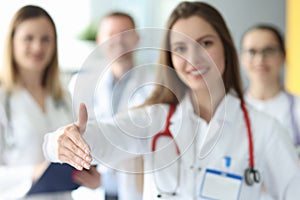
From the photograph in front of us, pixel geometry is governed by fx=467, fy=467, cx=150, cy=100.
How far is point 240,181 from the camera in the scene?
0.67 meters

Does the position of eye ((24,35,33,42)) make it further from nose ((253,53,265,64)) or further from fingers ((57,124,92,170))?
nose ((253,53,265,64))

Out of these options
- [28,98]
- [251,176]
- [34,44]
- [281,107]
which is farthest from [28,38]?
[281,107]

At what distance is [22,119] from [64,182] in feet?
0.56

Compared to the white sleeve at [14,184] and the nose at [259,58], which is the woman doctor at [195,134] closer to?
the white sleeve at [14,184]

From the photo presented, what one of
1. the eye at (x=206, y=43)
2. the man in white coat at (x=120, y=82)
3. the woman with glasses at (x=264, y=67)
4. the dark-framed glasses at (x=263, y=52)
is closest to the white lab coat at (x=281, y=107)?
the woman with glasses at (x=264, y=67)

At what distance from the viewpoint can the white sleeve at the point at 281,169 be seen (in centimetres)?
68

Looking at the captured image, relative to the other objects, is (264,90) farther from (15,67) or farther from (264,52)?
(15,67)

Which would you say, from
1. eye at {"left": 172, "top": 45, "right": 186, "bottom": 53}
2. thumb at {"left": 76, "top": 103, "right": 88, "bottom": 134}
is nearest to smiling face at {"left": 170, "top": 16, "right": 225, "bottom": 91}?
eye at {"left": 172, "top": 45, "right": 186, "bottom": 53}

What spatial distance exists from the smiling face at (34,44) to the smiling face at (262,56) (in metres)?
0.65

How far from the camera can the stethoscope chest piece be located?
2.21 feet

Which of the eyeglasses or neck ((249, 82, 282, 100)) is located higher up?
the eyeglasses

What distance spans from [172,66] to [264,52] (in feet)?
2.41

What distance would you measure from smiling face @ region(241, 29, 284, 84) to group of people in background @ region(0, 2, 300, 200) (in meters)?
0.46

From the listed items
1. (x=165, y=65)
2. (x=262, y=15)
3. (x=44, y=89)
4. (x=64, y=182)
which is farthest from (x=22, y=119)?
(x=262, y=15)
